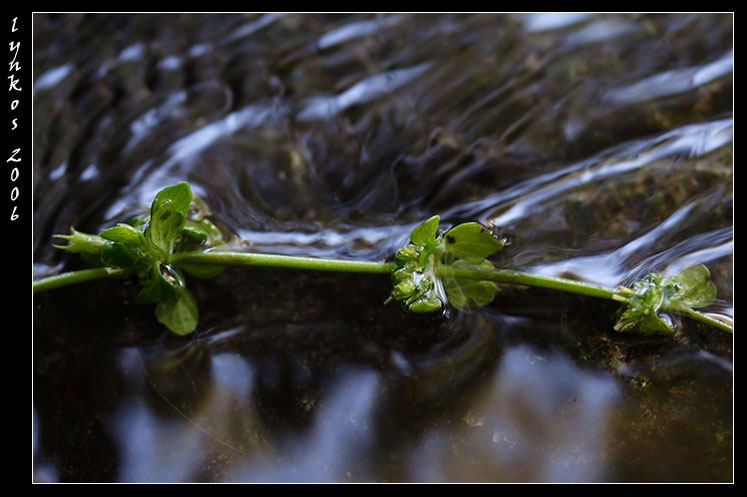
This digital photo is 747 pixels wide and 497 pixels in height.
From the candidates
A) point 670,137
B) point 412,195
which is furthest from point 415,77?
point 670,137

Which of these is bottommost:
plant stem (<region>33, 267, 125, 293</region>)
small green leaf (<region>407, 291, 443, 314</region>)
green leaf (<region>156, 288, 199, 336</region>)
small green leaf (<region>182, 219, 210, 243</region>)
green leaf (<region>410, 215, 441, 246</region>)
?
small green leaf (<region>407, 291, 443, 314</region>)

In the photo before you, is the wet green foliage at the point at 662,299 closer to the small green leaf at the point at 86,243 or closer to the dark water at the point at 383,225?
the dark water at the point at 383,225

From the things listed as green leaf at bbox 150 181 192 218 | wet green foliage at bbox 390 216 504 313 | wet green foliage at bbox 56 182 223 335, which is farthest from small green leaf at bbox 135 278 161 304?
wet green foliage at bbox 390 216 504 313

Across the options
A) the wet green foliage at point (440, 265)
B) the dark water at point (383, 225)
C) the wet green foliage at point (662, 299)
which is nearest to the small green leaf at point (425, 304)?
the wet green foliage at point (440, 265)

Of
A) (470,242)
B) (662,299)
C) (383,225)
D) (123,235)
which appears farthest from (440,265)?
(123,235)

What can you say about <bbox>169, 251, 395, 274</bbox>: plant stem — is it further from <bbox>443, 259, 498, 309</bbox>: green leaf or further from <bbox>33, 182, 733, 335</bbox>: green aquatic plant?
<bbox>443, 259, 498, 309</bbox>: green leaf

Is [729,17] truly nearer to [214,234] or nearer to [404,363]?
[404,363]
